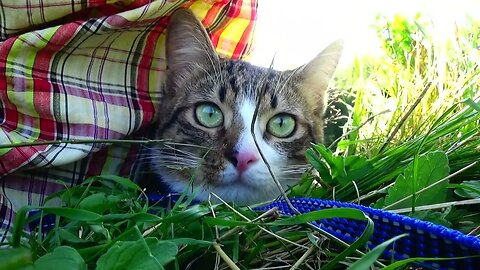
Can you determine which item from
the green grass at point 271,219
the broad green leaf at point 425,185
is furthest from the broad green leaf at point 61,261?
Answer: the broad green leaf at point 425,185

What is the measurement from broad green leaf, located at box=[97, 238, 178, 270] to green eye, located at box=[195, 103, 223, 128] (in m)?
0.61

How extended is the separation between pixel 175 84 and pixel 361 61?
573mm

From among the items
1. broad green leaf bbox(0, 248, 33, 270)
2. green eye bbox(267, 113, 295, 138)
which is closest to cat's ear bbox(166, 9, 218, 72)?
green eye bbox(267, 113, 295, 138)

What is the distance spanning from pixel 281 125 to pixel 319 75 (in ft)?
0.66

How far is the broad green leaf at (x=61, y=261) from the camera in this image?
1.33 ft

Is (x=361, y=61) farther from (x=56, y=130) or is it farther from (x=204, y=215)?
(x=204, y=215)

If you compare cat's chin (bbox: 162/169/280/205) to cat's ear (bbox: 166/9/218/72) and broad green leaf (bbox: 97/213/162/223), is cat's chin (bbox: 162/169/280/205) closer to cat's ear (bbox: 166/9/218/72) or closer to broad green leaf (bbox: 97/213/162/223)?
cat's ear (bbox: 166/9/218/72)

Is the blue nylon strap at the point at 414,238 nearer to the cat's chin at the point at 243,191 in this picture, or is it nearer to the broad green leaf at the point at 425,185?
the broad green leaf at the point at 425,185

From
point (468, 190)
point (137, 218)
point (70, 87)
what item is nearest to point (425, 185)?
point (468, 190)

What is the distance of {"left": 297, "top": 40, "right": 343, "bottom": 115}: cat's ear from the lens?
1165 millimetres

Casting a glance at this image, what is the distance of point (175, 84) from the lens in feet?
3.68

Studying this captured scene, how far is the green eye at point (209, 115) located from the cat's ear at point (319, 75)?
215 mm

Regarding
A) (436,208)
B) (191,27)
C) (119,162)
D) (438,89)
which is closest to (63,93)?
(119,162)

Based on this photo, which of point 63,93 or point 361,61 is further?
point 361,61
